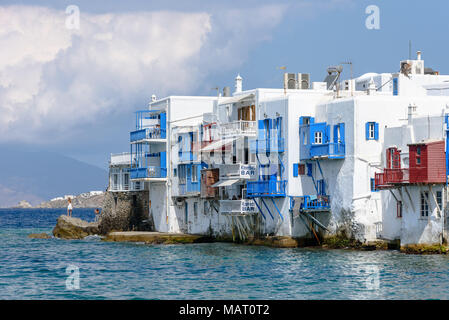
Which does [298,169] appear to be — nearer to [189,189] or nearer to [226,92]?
[189,189]

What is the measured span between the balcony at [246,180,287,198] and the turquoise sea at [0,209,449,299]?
11.1ft

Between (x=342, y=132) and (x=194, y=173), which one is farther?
(x=194, y=173)

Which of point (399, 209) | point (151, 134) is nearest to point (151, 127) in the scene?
point (151, 134)

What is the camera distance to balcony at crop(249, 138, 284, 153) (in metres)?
61.6

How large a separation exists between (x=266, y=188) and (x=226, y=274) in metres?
14.7

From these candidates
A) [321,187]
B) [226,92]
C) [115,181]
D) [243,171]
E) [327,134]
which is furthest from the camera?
[115,181]

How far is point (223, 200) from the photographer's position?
215ft

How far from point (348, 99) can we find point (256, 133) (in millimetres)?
8061

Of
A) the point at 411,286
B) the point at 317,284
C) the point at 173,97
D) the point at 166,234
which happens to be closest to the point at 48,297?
the point at 317,284

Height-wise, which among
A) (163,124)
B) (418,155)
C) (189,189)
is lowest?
(189,189)

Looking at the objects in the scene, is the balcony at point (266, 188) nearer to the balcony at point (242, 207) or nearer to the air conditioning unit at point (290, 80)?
the balcony at point (242, 207)

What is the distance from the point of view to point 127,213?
260 ft

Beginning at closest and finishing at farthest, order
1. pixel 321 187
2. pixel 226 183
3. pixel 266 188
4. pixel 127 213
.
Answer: pixel 321 187 → pixel 266 188 → pixel 226 183 → pixel 127 213
